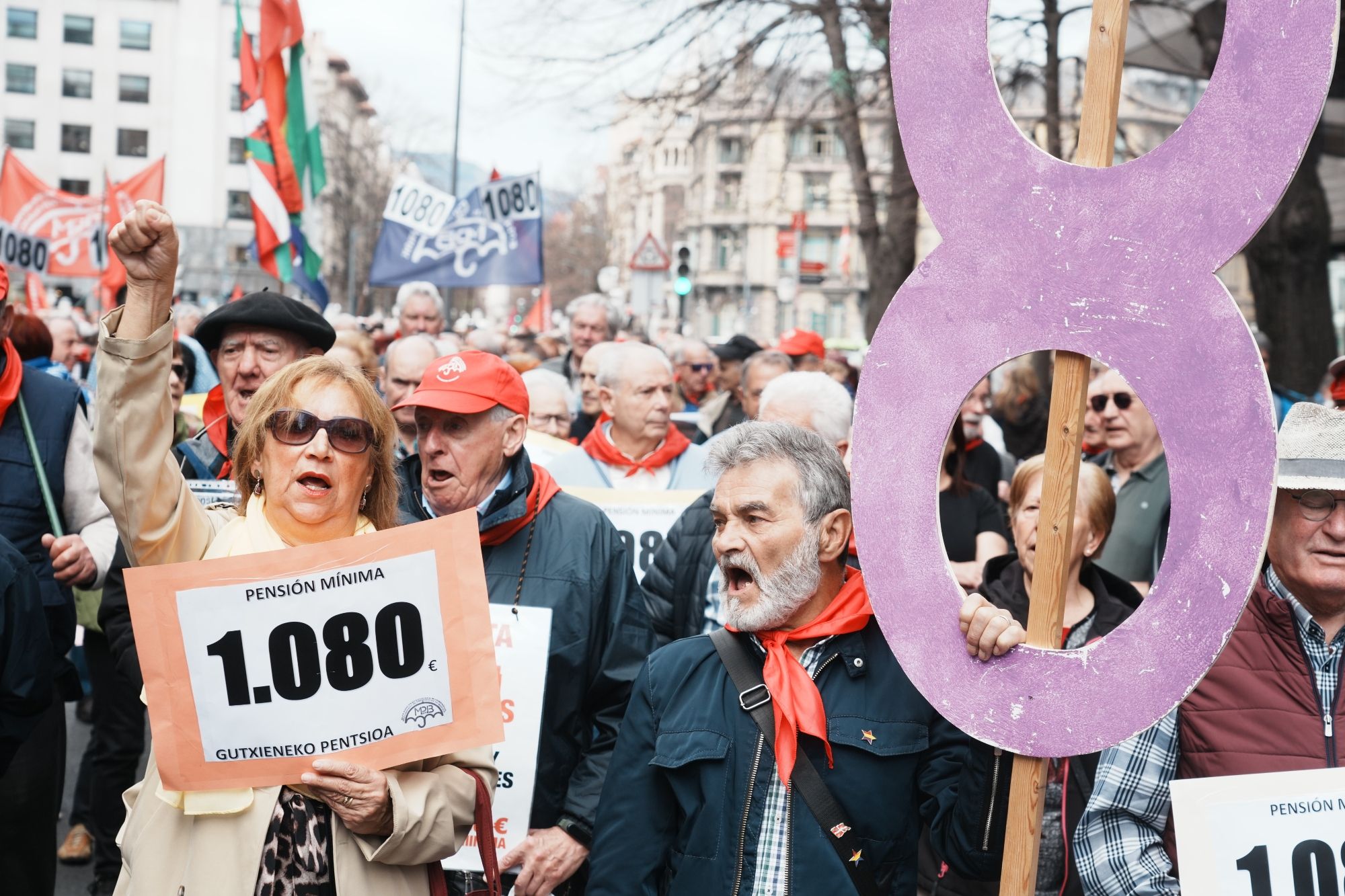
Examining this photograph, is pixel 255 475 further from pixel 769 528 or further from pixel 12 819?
pixel 12 819

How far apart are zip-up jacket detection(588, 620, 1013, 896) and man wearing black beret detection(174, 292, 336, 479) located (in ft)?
6.08

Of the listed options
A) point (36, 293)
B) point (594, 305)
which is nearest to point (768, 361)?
point (594, 305)

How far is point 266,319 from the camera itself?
4270 millimetres

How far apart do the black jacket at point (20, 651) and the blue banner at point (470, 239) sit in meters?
9.06

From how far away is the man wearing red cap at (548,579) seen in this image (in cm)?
353

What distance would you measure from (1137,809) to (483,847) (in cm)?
131

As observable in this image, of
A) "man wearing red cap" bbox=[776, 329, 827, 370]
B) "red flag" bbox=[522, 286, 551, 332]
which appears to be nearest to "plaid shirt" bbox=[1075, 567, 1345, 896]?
"man wearing red cap" bbox=[776, 329, 827, 370]

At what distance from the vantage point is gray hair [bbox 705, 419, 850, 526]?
9.98ft

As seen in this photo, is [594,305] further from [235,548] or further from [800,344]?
[235,548]

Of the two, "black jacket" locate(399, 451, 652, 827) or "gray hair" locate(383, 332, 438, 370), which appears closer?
"black jacket" locate(399, 451, 652, 827)

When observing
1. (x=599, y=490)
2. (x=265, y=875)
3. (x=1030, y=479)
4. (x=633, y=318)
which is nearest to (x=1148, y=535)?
(x=1030, y=479)

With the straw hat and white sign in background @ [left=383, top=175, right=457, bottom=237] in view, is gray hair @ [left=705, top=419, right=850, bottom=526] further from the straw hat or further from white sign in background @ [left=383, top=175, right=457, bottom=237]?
white sign in background @ [left=383, top=175, right=457, bottom=237]

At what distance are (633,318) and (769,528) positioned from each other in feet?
74.6

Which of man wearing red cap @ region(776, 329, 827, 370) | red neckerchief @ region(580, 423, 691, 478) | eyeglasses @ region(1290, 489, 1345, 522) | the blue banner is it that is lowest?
red neckerchief @ region(580, 423, 691, 478)
